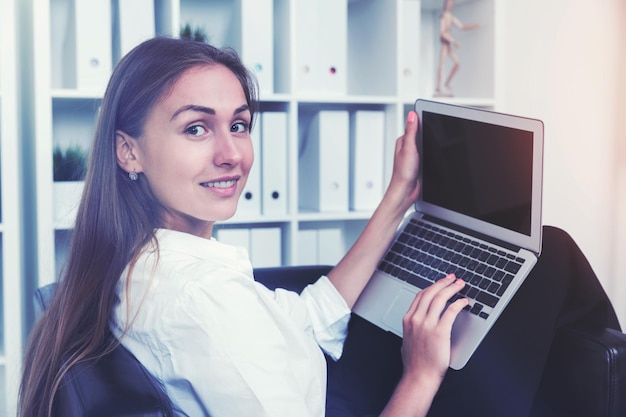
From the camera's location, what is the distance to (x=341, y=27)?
2078 mm

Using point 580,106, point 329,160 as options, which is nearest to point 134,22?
point 329,160

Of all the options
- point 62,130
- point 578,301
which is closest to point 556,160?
point 578,301

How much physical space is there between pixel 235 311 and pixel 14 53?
1.21m

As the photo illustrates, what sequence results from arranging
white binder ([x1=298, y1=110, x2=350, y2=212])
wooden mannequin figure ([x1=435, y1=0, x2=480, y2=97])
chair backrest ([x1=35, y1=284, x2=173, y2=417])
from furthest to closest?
wooden mannequin figure ([x1=435, y1=0, x2=480, y2=97]), white binder ([x1=298, y1=110, x2=350, y2=212]), chair backrest ([x1=35, y1=284, x2=173, y2=417])

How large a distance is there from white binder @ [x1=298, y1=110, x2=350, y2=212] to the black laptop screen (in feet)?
2.35

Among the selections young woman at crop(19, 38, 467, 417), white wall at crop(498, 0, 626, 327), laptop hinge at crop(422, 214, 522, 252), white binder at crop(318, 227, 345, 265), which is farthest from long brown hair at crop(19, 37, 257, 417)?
white wall at crop(498, 0, 626, 327)

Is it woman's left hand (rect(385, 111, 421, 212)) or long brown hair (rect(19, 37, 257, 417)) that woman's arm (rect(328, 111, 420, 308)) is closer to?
woman's left hand (rect(385, 111, 421, 212))

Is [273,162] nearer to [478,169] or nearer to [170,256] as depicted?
[478,169]

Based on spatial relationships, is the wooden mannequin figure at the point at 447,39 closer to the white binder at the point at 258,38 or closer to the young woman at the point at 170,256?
the white binder at the point at 258,38

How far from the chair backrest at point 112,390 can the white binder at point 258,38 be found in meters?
1.15

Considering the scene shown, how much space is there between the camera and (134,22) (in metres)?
1.91

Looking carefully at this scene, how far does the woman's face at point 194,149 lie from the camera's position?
1106 mm

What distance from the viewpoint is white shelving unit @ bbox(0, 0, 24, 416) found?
179 centimetres

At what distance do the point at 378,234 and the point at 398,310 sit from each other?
6.8 inches
